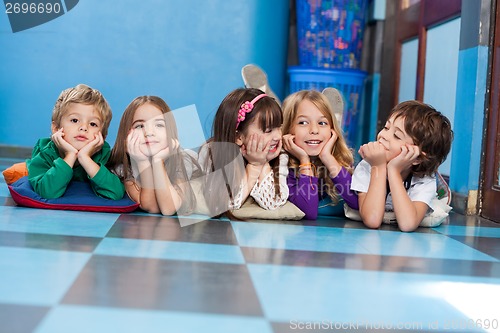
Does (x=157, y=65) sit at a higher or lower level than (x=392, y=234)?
higher

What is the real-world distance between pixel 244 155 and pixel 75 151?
0.51m

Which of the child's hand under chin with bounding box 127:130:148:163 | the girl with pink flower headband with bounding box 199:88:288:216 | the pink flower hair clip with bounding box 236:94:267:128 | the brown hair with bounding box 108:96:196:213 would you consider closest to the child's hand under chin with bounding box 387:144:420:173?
the girl with pink flower headband with bounding box 199:88:288:216

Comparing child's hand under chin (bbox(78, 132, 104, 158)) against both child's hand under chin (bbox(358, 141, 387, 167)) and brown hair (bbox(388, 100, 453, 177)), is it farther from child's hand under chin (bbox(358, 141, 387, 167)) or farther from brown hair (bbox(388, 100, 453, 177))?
brown hair (bbox(388, 100, 453, 177))

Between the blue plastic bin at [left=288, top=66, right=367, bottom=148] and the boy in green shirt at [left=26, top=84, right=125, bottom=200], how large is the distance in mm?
1571

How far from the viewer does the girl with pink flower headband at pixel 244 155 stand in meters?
1.90

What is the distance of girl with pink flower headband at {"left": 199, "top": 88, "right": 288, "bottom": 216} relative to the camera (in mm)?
1899

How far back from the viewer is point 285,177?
6.51 feet

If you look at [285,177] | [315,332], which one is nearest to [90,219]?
[285,177]

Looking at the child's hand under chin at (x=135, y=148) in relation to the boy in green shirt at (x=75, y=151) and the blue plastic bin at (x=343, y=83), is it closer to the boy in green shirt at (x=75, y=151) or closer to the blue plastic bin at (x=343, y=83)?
the boy in green shirt at (x=75, y=151)

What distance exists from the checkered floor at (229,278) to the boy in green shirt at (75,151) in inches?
5.5

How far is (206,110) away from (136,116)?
4.93ft

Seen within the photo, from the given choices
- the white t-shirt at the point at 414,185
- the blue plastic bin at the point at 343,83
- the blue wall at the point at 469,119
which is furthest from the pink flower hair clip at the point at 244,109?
the blue plastic bin at the point at 343,83

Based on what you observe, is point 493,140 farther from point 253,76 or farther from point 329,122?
point 253,76

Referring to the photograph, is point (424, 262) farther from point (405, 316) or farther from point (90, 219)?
point (90, 219)
